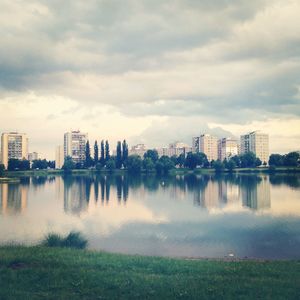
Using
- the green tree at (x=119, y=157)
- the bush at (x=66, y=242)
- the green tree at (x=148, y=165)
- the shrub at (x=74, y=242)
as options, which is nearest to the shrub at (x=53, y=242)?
the bush at (x=66, y=242)

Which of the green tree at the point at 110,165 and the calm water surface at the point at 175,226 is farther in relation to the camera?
the green tree at the point at 110,165

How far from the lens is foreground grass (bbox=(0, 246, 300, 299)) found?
1173 centimetres

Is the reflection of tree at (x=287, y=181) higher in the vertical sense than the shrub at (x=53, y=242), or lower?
lower

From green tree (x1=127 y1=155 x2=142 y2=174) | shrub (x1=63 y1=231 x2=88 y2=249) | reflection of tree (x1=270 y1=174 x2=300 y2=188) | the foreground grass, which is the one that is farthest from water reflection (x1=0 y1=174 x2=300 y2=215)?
green tree (x1=127 y1=155 x2=142 y2=174)

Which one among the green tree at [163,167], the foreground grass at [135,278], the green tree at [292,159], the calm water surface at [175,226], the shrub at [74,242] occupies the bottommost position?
the calm water surface at [175,226]

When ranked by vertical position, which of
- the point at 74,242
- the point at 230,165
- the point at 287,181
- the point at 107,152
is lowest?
the point at 287,181

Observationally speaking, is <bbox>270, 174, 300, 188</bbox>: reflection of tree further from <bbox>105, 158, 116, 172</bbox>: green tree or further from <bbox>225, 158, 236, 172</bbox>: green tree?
<bbox>105, 158, 116, 172</bbox>: green tree

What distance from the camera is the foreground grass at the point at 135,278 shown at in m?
11.7

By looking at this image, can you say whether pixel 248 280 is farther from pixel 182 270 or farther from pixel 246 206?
pixel 246 206

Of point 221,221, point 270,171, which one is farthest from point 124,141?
point 221,221

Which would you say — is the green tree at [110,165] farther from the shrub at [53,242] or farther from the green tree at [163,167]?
the shrub at [53,242]

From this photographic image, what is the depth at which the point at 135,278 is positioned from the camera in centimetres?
1347

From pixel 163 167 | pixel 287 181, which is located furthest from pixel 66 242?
pixel 163 167

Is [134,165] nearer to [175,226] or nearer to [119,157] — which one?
[119,157]
